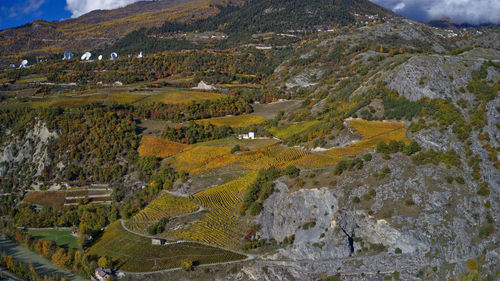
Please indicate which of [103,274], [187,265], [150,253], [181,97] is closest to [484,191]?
[187,265]

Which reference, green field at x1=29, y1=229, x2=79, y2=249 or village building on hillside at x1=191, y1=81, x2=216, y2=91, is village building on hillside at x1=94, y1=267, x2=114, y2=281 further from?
village building on hillside at x1=191, y1=81, x2=216, y2=91

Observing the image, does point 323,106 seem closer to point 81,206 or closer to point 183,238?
point 183,238

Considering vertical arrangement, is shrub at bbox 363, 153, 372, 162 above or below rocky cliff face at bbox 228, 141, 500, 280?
above

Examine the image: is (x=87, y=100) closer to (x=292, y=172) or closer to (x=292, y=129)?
(x=292, y=129)

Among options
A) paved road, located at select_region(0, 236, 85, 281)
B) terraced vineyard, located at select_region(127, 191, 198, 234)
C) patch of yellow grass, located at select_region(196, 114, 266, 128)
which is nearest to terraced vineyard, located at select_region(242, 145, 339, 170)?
terraced vineyard, located at select_region(127, 191, 198, 234)

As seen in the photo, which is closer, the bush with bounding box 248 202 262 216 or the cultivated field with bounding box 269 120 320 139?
the bush with bounding box 248 202 262 216

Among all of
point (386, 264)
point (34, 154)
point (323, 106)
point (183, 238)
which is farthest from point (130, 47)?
point (386, 264)

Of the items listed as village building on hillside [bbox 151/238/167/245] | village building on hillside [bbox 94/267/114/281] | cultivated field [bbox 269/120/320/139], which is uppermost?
cultivated field [bbox 269/120/320/139]
